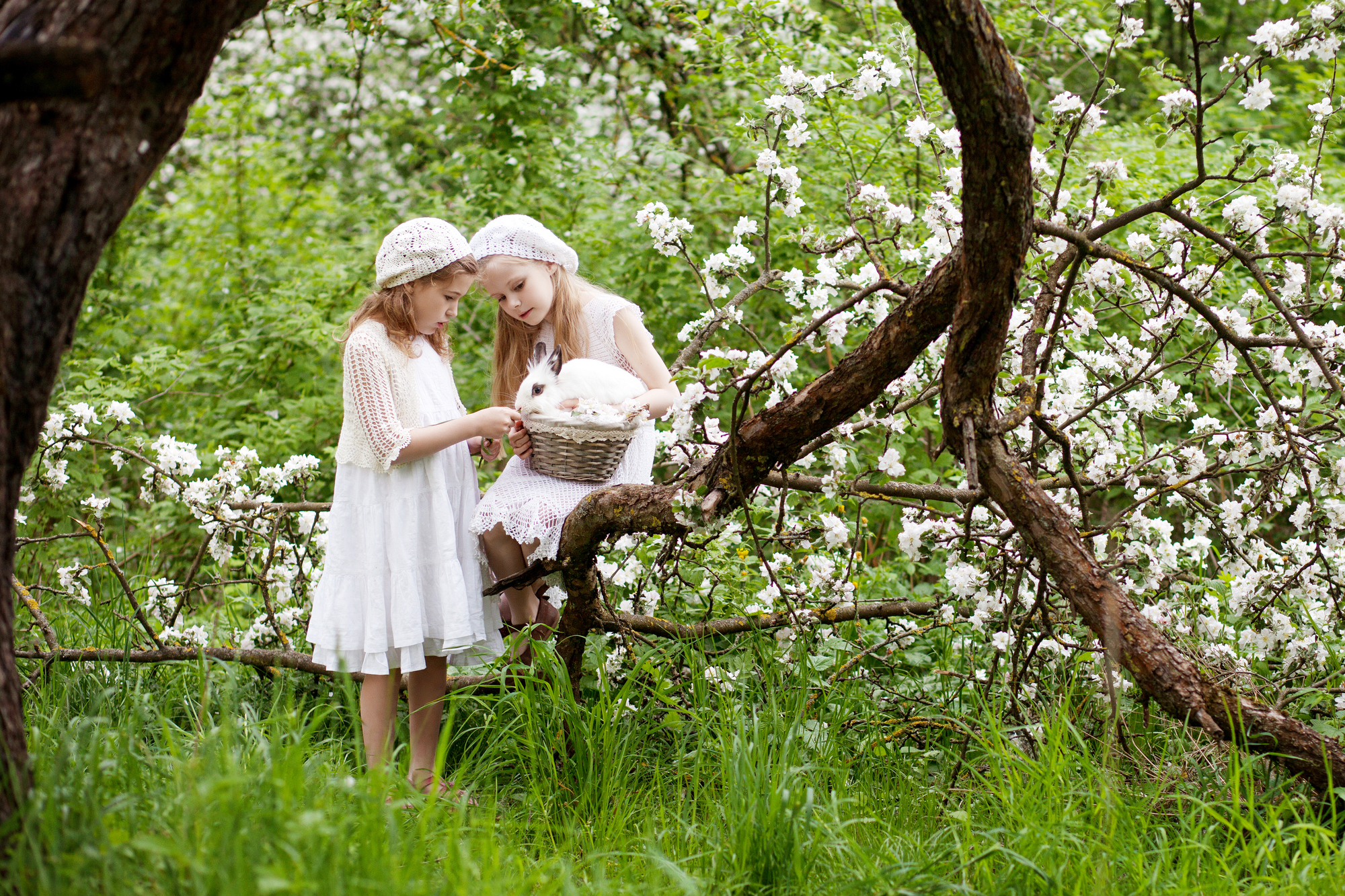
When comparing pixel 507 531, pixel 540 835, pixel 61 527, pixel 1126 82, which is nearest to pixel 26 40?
pixel 507 531

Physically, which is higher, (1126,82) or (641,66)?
(1126,82)

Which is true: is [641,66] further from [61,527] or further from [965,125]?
[965,125]

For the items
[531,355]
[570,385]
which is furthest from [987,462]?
[531,355]

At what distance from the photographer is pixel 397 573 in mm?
2908

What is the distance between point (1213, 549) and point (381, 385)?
2.99 meters

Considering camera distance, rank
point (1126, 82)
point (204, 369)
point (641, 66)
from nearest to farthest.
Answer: point (204, 369), point (641, 66), point (1126, 82)

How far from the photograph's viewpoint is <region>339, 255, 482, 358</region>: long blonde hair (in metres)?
3.03

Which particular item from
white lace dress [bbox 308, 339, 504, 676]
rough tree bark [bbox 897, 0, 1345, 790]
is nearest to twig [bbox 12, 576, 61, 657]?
white lace dress [bbox 308, 339, 504, 676]

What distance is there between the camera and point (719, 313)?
11.1ft

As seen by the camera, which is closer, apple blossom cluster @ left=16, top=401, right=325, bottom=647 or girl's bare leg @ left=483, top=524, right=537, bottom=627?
girl's bare leg @ left=483, top=524, right=537, bottom=627

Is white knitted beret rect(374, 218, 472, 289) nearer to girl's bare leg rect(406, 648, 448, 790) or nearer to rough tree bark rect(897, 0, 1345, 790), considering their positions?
girl's bare leg rect(406, 648, 448, 790)

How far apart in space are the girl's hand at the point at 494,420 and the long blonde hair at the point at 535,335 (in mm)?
296

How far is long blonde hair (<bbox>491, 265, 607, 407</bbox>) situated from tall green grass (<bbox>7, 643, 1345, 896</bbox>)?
95 cm

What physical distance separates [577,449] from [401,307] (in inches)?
26.8
